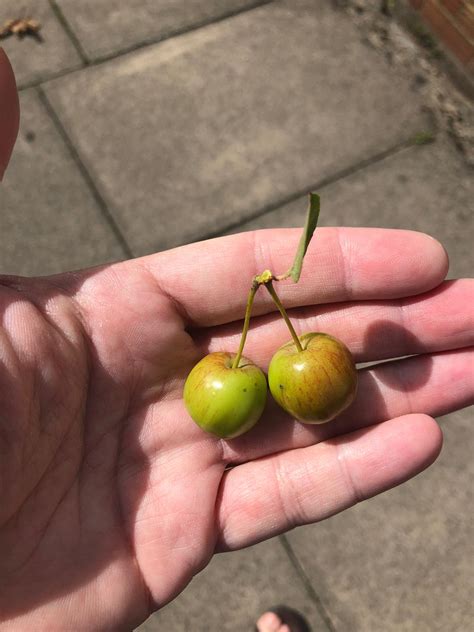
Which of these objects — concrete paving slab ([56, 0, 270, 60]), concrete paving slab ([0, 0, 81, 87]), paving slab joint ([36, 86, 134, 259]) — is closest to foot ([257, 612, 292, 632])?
paving slab joint ([36, 86, 134, 259])

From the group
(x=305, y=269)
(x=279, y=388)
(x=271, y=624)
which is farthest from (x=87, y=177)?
(x=271, y=624)

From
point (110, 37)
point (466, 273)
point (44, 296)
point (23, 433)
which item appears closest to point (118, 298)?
point (44, 296)

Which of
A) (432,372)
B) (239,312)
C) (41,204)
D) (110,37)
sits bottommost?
(41,204)

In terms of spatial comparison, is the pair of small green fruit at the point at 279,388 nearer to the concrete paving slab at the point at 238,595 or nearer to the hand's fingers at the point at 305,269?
the hand's fingers at the point at 305,269

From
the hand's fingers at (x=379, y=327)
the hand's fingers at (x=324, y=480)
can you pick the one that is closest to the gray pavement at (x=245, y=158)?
the hand's fingers at (x=324, y=480)

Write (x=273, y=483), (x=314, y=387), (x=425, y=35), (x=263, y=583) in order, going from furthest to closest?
(x=425, y=35)
(x=263, y=583)
(x=273, y=483)
(x=314, y=387)

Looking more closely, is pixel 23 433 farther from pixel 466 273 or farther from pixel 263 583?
pixel 466 273

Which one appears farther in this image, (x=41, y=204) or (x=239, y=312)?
(x=41, y=204)
